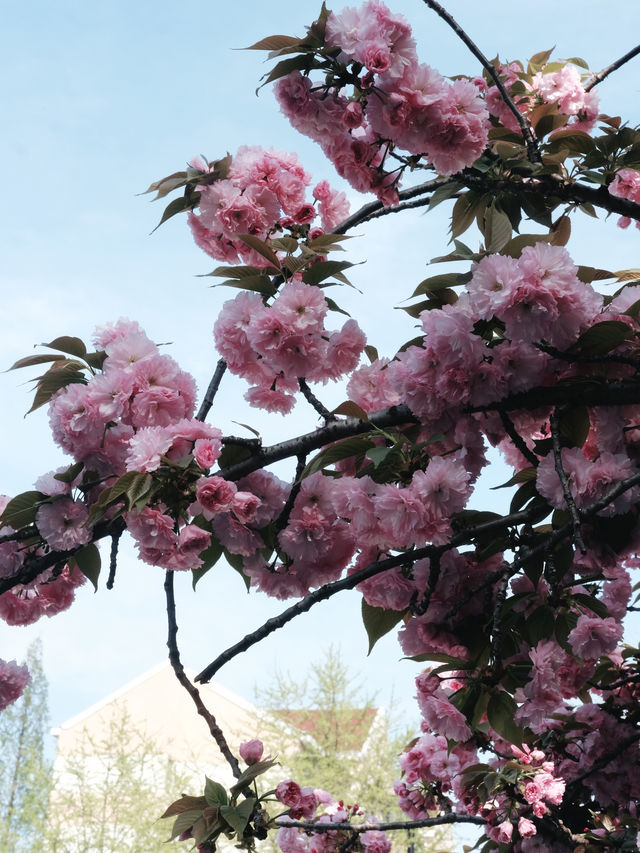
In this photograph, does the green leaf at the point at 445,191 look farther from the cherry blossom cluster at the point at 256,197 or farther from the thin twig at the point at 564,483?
the thin twig at the point at 564,483

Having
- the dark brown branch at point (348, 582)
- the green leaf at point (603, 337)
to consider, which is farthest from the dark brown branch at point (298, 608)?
the green leaf at point (603, 337)

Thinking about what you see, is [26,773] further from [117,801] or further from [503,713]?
[503,713]

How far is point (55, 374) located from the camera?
1567 mm

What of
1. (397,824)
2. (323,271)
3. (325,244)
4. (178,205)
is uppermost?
(178,205)

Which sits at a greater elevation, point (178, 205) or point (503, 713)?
point (178, 205)

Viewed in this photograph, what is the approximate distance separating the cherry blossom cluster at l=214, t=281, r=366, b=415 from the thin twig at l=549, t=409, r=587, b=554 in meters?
0.42

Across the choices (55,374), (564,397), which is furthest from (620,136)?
(55,374)

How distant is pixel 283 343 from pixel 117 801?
12.8 metres

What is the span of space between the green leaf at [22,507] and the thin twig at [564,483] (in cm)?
94

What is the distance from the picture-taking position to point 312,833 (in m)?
3.24

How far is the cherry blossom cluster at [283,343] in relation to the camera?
1433 millimetres

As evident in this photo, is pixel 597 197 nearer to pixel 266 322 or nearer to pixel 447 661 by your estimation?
pixel 266 322

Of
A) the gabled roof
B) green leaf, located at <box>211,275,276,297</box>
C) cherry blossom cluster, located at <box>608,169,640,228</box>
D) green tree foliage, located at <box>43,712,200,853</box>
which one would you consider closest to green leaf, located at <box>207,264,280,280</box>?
green leaf, located at <box>211,275,276,297</box>

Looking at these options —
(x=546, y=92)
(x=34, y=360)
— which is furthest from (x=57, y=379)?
(x=546, y=92)
